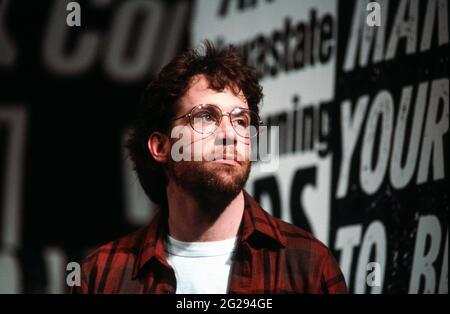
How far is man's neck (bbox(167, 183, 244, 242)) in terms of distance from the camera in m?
1.88

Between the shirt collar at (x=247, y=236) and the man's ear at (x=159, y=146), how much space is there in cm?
23

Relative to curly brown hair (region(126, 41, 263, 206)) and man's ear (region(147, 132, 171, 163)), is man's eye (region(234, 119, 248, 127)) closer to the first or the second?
curly brown hair (region(126, 41, 263, 206))

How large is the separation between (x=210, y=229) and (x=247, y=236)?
11 cm

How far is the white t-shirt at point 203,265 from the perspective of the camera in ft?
5.95

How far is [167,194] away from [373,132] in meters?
1.09

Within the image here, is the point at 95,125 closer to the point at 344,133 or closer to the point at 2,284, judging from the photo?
the point at 2,284

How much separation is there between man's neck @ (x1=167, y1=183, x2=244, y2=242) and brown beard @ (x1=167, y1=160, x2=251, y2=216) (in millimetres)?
15

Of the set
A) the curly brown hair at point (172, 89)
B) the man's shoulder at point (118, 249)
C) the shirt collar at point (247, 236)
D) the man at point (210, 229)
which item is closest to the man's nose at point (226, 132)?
the man at point (210, 229)

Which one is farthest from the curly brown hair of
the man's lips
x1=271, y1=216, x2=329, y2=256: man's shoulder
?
x1=271, y1=216, x2=329, y2=256: man's shoulder

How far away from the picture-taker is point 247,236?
1859 millimetres

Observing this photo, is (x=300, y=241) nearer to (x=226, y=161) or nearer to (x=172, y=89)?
(x=226, y=161)

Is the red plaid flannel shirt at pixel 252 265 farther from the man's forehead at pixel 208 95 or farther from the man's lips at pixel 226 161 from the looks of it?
the man's forehead at pixel 208 95

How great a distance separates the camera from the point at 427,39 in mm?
2781
